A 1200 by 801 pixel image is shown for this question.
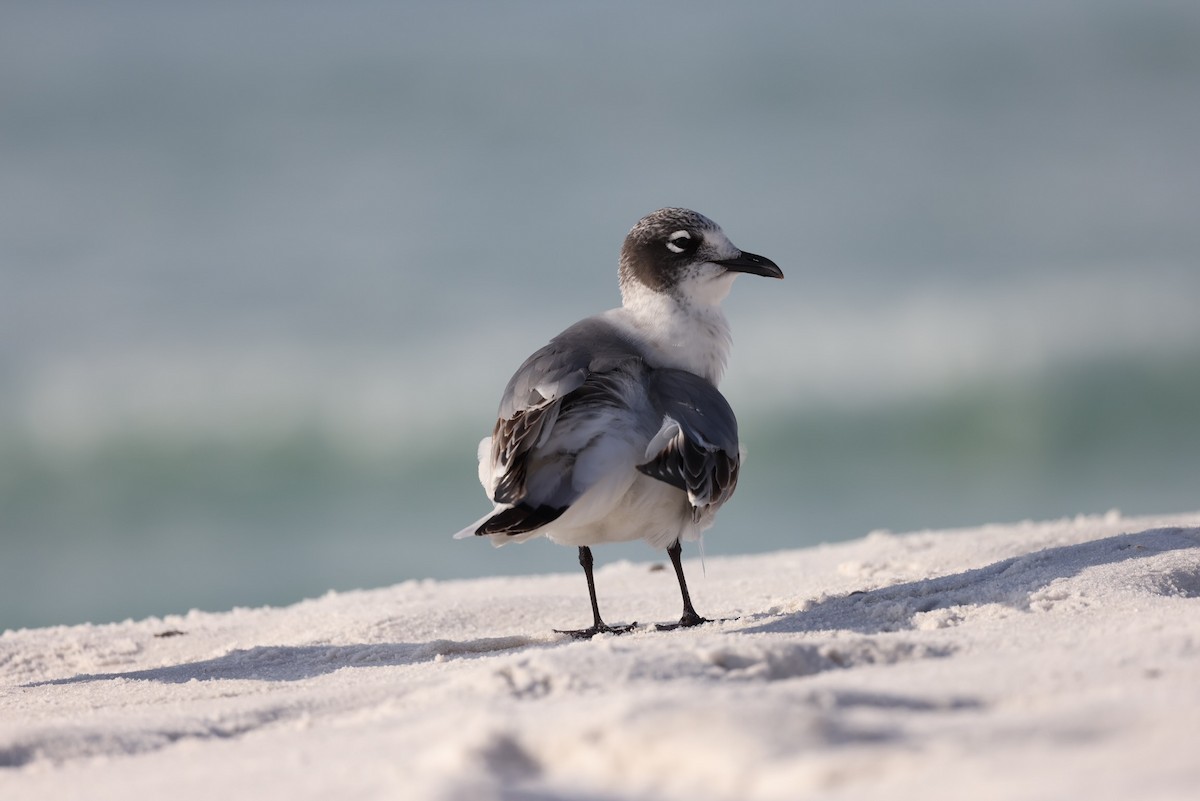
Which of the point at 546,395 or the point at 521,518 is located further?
the point at 546,395

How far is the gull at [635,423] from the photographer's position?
12.8ft

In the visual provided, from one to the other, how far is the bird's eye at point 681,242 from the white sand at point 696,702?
1.31 m

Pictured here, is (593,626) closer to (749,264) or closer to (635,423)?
(635,423)

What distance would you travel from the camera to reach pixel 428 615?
4871 millimetres

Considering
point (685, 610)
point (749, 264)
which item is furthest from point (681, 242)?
point (685, 610)

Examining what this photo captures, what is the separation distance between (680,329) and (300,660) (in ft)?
5.59

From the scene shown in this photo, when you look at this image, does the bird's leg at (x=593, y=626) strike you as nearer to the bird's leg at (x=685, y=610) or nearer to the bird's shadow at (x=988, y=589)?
the bird's leg at (x=685, y=610)

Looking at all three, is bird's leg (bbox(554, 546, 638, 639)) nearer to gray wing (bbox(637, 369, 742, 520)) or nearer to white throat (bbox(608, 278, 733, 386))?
gray wing (bbox(637, 369, 742, 520))

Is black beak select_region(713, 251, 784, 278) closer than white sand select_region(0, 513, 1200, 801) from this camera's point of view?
No

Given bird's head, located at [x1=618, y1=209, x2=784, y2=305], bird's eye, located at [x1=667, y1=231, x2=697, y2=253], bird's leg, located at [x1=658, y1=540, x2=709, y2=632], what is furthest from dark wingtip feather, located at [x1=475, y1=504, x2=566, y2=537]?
bird's eye, located at [x1=667, y1=231, x2=697, y2=253]

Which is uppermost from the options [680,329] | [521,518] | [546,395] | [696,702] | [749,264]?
[749,264]

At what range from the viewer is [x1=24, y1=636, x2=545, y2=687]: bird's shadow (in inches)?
153

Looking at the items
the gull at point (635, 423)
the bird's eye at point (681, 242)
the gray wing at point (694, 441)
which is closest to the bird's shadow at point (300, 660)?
the gull at point (635, 423)

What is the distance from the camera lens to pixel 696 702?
225 cm
